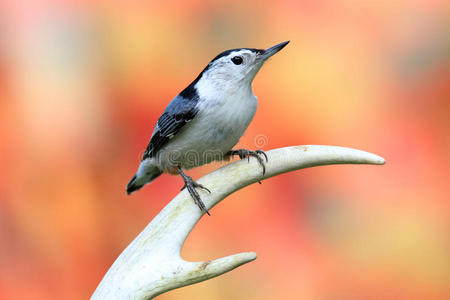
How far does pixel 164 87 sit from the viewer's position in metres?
1.58

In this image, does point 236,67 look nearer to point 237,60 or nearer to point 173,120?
point 237,60

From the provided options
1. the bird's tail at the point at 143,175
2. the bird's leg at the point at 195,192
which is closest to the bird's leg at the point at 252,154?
the bird's leg at the point at 195,192

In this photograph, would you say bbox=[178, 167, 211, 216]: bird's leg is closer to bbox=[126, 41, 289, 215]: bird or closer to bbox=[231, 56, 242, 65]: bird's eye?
bbox=[126, 41, 289, 215]: bird

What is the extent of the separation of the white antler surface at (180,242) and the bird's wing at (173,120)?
19 cm

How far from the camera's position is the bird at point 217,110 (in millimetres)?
913

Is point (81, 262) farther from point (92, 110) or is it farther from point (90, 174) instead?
point (92, 110)

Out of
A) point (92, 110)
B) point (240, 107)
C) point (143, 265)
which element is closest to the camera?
point (143, 265)

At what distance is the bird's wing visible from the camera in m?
0.96

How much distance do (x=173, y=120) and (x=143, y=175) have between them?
0.81 ft

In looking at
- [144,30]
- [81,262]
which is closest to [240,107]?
[144,30]

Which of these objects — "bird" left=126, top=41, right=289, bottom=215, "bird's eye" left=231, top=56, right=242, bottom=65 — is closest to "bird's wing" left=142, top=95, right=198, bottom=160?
"bird" left=126, top=41, right=289, bottom=215

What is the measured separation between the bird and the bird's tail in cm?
15

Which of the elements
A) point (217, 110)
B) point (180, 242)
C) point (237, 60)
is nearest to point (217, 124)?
point (217, 110)

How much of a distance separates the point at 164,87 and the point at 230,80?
70 centimetres
